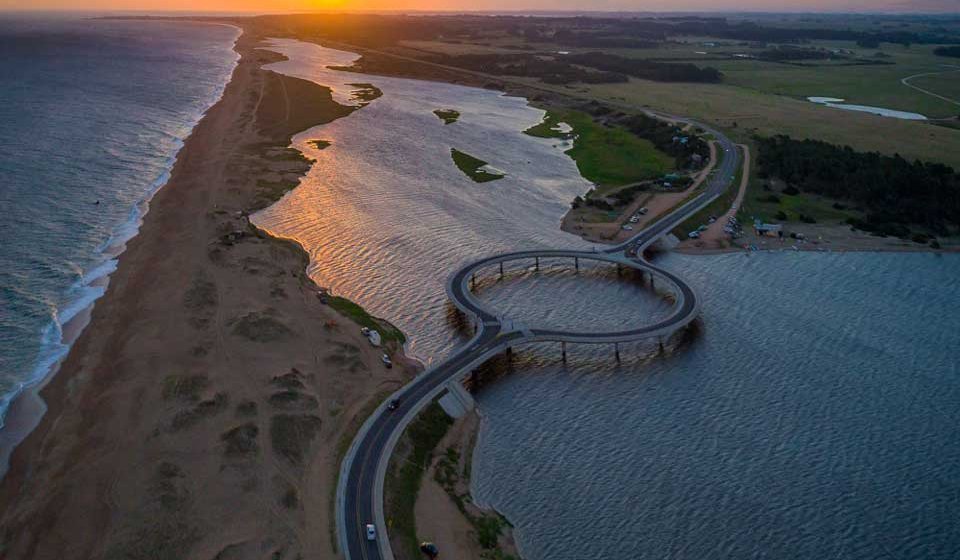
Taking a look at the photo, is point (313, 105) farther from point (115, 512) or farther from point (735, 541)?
point (735, 541)

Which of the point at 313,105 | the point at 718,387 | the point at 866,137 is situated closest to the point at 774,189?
the point at 866,137

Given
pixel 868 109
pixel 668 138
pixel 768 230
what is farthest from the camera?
pixel 868 109

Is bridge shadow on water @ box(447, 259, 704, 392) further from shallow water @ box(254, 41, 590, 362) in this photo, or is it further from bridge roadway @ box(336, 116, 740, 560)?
shallow water @ box(254, 41, 590, 362)

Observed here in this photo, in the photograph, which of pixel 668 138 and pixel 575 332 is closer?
pixel 575 332

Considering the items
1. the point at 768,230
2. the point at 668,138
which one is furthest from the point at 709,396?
the point at 668,138

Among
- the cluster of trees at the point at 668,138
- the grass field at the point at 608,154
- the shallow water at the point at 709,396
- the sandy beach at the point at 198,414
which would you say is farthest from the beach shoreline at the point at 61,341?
the cluster of trees at the point at 668,138

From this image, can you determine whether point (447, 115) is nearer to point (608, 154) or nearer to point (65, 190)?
point (608, 154)

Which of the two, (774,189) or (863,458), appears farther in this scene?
(774,189)
